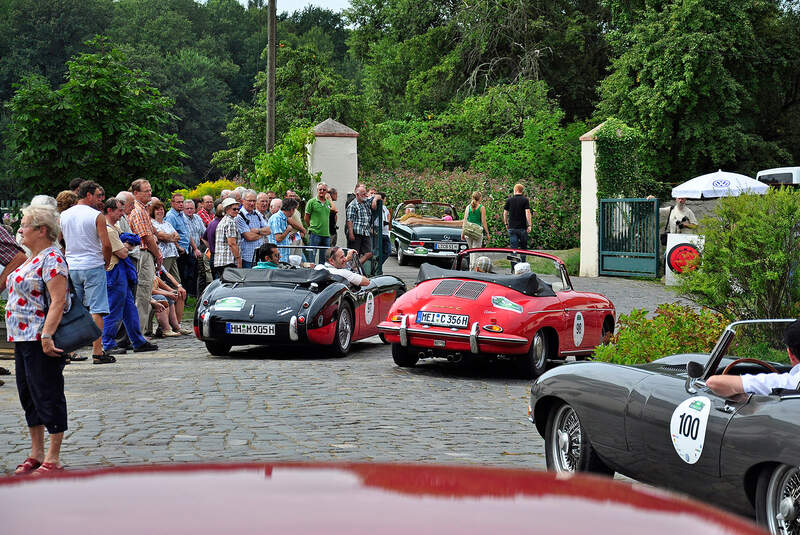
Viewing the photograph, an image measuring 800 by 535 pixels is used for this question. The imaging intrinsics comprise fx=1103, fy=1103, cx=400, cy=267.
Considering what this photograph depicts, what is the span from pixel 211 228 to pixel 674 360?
1131 centimetres

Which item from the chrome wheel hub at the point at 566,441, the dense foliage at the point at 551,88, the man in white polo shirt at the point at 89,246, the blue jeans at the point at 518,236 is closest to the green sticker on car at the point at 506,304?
the man in white polo shirt at the point at 89,246

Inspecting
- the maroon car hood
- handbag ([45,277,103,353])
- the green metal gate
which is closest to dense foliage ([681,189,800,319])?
handbag ([45,277,103,353])

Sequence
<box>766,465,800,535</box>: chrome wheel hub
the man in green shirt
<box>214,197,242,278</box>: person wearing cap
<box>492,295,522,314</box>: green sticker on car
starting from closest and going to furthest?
<box>766,465,800,535</box>: chrome wheel hub → <box>492,295,522,314</box>: green sticker on car → <box>214,197,242,278</box>: person wearing cap → the man in green shirt

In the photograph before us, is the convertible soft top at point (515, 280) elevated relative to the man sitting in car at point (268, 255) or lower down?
lower down

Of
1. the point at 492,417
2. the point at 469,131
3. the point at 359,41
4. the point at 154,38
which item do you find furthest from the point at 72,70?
the point at 154,38

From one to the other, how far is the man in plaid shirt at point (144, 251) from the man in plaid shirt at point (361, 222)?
6.71 metres

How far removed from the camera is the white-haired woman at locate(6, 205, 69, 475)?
6.84m

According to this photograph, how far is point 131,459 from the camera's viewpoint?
22.7 feet

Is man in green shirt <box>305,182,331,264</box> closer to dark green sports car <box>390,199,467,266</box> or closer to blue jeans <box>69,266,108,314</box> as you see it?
dark green sports car <box>390,199,467,266</box>

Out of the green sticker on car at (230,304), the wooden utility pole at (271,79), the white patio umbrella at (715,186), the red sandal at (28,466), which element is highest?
the wooden utility pole at (271,79)

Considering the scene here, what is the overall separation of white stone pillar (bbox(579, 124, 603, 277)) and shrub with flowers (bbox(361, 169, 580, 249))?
220 inches

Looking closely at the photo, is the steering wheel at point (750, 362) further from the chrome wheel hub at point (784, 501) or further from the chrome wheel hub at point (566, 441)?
the chrome wheel hub at point (566, 441)

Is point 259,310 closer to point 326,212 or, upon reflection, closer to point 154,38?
point 326,212

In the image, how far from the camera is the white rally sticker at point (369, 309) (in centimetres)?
1364
